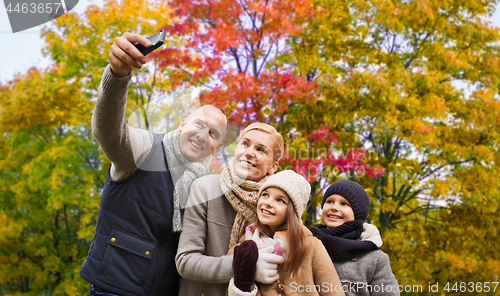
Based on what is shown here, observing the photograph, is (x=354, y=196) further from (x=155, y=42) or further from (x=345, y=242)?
(x=155, y=42)

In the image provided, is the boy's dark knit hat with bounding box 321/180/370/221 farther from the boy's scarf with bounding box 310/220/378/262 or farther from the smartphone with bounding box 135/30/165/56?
the smartphone with bounding box 135/30/165/56

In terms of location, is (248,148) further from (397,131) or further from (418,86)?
(418,86)

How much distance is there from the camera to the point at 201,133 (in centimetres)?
193

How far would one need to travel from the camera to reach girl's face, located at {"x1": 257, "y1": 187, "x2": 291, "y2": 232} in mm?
1875

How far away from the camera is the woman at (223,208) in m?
1.87

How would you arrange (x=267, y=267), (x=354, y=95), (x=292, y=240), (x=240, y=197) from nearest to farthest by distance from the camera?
(x=267, y=267) → (x=292, y=240) → (x=240, y=197) → (x=354, y=95)

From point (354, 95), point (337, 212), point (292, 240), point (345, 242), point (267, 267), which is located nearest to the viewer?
point (267, 267)

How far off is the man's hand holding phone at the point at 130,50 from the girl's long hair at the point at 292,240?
1081 millimetres

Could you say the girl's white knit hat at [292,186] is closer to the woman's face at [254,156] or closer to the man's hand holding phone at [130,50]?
the woman's face at [254,156]

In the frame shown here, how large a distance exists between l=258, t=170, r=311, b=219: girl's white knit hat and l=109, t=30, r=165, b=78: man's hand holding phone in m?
0.94

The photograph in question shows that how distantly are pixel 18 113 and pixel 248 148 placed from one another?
9.02 metres

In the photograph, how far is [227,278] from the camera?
1734mm

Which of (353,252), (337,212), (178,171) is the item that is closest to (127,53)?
(178,171)

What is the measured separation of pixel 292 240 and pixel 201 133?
79 centimetres
